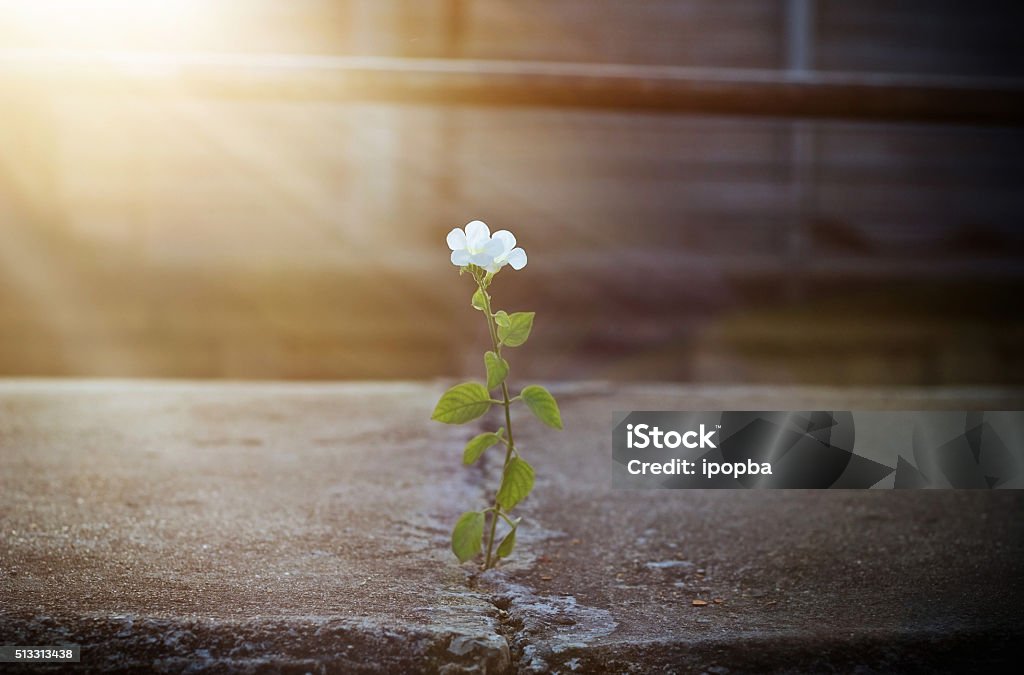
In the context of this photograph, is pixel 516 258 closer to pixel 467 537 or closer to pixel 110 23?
pixel 467 537

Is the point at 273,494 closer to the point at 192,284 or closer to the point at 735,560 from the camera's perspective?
the point at 735,560

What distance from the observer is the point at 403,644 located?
549 millimetres

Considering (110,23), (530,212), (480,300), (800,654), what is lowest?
(800,654)

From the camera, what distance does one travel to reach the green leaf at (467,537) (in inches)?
25.1

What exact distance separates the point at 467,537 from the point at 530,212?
3.91m

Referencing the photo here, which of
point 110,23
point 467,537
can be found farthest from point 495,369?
point 110,23

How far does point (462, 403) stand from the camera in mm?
646

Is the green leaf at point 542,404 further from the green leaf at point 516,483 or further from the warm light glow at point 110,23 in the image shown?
the warm light glow at point 110,23

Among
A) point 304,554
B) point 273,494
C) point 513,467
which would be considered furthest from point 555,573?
point 273,494

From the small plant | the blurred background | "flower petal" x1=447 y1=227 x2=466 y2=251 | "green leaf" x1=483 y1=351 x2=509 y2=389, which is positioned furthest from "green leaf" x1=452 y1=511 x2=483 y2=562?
the blurred background

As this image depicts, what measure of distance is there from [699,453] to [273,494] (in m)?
0.45

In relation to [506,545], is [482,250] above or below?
above

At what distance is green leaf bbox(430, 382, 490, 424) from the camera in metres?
0.64

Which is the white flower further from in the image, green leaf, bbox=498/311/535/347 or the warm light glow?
the warm light glow
